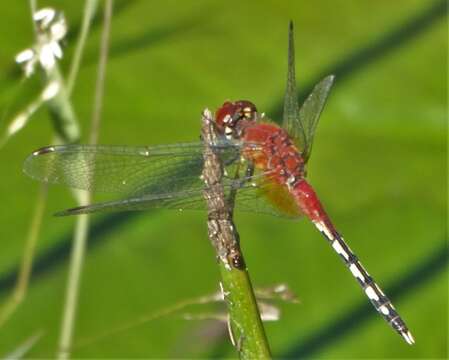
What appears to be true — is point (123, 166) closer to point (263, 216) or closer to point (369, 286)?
point (369, 286)

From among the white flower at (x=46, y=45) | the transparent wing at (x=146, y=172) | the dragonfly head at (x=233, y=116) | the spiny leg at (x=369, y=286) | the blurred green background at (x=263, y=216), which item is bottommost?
the spiny leg at (x=369, y=286)

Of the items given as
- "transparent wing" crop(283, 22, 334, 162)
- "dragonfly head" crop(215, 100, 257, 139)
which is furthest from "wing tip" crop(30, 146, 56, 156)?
"transparent wing" crop(283, 22, 334, 162)

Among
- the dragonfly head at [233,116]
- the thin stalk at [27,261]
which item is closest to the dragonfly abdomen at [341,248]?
the dragonfly head at [233,116]

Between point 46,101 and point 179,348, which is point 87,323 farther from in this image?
point 46,101

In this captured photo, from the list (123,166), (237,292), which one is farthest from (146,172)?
(237,292)

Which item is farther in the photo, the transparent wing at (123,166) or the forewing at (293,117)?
the forewing at (293,117)

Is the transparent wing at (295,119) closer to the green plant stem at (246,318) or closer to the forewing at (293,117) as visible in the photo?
the forewing at (293,117)
